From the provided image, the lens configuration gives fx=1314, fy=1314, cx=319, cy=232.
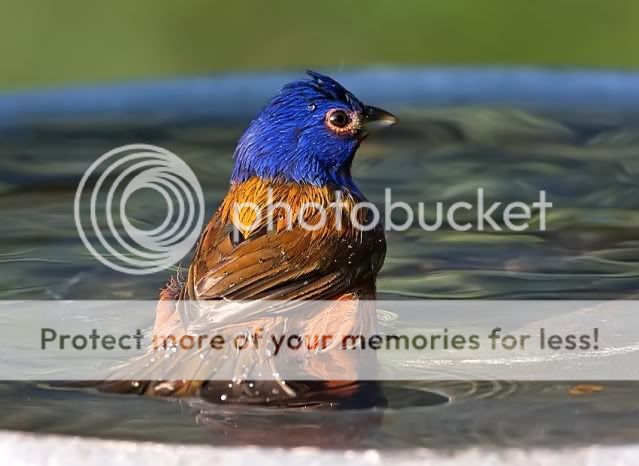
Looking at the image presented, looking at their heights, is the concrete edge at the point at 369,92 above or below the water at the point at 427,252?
above

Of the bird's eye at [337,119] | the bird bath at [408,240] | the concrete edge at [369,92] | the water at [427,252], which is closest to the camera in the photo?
the bird bath at [408,240]

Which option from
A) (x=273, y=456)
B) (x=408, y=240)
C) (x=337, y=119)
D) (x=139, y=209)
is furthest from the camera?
(x=139, y=209)

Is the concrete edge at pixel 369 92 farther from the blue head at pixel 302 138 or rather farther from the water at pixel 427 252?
the blue head at pixel 302 138

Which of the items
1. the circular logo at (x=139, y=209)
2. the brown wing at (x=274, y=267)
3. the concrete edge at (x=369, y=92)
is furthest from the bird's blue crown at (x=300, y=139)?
the concrete edge at (x=369, y=92)

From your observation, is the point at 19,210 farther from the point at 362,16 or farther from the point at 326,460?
the point at 362,16

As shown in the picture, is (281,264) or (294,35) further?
(294,35)

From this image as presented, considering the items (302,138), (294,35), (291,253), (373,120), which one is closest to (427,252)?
(373,120)

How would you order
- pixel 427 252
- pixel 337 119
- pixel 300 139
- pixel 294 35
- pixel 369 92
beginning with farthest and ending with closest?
pixel 294 35 < pixel 369 92 < pixel 427 252 < pixel 337 119 < pixel 300 139

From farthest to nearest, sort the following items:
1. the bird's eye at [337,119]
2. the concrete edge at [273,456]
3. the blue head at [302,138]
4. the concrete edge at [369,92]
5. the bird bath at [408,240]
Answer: the concrete edge at [369,92]
the bird's eye at [337,119]
the blue head at [302,138]
the bird bath at [408,240]
the concrete edge at [273,456]

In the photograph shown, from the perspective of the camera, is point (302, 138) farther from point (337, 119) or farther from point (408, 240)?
point (408, 240)
